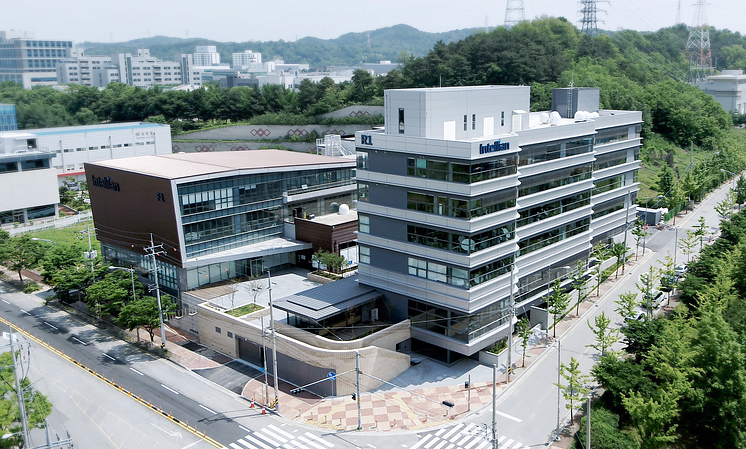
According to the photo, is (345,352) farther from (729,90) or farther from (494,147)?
(729,90)

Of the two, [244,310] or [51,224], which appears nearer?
[244,310]

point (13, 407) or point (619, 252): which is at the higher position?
point (619, 252)

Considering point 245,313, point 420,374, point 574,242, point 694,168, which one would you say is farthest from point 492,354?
point 694,168

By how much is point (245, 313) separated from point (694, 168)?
3485 inches

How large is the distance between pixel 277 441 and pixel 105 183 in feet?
125

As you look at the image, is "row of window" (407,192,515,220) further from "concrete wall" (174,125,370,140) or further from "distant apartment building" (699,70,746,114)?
"distant apartment building" (699,70,746,114)

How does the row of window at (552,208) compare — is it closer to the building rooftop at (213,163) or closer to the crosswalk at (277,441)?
the crosswalk at (277,441)

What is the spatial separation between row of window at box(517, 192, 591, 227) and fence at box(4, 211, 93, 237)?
63.5 m

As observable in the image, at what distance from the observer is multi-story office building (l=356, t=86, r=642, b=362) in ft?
150

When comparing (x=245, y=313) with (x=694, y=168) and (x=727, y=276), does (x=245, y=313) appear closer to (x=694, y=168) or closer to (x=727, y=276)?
(x=727, y=276)

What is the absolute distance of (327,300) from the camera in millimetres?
49062

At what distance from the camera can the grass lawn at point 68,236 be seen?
264 ft

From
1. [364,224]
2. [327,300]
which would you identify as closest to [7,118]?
[364,224]

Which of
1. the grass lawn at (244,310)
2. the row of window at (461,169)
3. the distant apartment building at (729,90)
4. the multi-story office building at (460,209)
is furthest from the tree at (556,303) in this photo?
the distant apartment building at (729,90)
